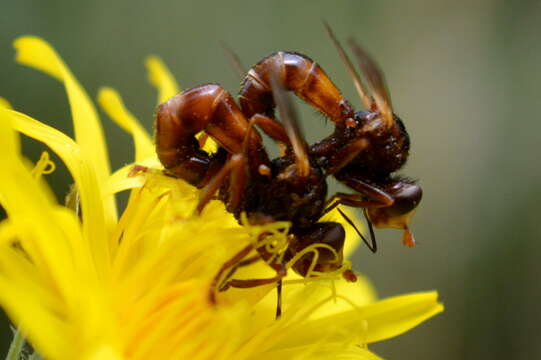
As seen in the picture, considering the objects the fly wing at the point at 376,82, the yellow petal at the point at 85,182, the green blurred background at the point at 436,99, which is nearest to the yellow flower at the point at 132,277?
the yellow petal at the point at 85,182

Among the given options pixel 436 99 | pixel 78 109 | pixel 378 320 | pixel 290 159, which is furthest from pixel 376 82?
pixel 436 99

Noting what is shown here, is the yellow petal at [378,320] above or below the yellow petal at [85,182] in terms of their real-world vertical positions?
below

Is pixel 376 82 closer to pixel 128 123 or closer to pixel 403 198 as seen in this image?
pixel 403 198

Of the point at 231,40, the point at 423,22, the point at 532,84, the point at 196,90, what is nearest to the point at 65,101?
the point at 231,40

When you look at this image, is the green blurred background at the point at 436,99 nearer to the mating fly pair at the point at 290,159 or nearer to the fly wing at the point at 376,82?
the mating fly pair at the point at 290,159

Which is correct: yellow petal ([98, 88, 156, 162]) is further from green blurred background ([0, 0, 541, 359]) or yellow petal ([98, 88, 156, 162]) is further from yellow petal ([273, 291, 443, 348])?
green blurred background ([0, 0, 541, 359])

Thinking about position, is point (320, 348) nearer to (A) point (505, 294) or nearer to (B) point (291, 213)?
(B) point (291, 213)
